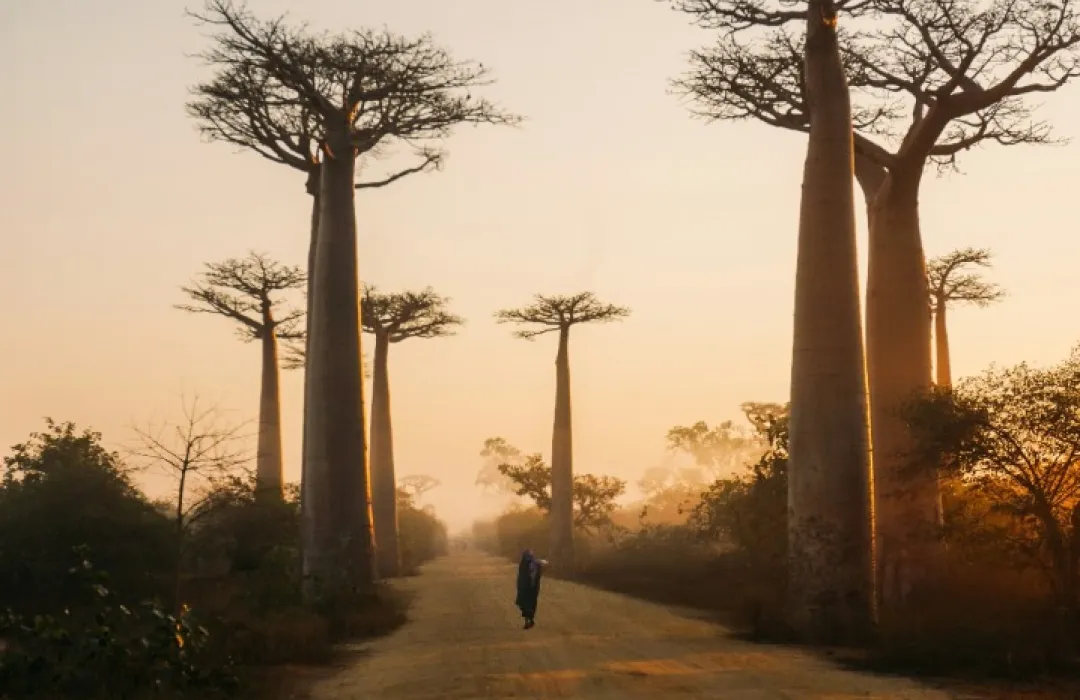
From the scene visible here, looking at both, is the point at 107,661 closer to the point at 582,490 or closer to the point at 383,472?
the point at 383,472

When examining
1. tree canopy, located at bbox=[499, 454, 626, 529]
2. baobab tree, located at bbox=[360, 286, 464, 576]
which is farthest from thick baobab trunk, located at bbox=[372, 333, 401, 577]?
tree canopy, located at bbox=[499, 454, 626, 529]

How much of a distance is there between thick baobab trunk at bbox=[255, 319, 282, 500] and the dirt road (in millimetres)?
16138

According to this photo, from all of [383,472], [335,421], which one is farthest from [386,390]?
[335,421]

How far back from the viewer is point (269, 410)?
106ft

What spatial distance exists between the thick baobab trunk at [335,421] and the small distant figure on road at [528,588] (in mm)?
2830

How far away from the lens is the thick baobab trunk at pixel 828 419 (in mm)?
12719

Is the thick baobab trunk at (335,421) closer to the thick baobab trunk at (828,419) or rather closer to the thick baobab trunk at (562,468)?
the thick baobab trunk at (828,419)

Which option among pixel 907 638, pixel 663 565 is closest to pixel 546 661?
pixel 907 638

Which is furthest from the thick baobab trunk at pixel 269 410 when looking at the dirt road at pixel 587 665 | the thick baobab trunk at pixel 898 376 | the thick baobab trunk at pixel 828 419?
the thick baobab trunk at pixel 828 419

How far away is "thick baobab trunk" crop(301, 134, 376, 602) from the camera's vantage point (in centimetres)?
1708

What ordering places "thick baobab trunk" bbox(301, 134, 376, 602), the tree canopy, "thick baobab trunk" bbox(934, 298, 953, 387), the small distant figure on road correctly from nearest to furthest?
1. the small distant figure on road
2. "thick baobab trunk" bbox(301, 134, 376, 602)
3. "thick baobab trunk" bbox(934, 298, 953, 387)
4. the tree canopy

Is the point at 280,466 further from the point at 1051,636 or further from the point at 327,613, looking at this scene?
the point at 1051,636

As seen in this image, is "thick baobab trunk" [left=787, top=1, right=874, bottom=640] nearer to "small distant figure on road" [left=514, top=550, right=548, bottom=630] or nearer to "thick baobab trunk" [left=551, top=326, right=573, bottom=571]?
"small distant figure on road" [left=514, top=550, right=548, bottom=630]

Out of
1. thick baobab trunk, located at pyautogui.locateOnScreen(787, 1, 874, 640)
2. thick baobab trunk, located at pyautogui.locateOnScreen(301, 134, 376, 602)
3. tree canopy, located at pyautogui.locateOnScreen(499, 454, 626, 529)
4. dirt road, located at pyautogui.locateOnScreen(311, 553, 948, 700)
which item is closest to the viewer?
dirt road, located at pyautogui.locateOnScreen(311, 553, 948, 700)
